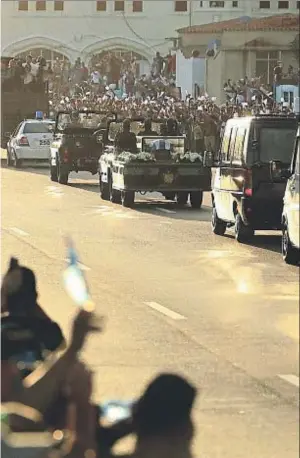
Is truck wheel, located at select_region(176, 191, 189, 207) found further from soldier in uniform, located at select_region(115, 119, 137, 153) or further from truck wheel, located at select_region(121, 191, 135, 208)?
soldier in uniform, located at select_region(115, 119, 137, 153)

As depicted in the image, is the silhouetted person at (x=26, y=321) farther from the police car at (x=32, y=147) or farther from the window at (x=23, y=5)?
the police car at (x=32, y=147)

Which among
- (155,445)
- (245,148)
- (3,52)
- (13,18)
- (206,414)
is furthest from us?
(245,148)

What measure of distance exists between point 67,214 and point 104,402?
2198mm

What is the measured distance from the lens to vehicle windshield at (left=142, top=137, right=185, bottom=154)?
6676 millimetres

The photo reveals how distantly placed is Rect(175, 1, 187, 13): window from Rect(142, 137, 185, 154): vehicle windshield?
3611mm

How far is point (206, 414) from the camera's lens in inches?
87.8

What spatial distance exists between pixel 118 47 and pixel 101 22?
259 millimetres

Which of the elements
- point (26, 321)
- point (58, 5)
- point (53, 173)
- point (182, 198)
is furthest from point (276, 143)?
point (182, 198)

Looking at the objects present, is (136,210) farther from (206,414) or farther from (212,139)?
(206,414)

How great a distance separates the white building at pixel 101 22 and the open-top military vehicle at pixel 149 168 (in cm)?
78

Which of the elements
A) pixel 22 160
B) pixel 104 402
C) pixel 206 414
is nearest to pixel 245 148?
pixel 206 414

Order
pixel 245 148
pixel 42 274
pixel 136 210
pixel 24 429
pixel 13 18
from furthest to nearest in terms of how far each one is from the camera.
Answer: pixel 136 210, pixel 42 274, pixel 245 148, pixel 13 18, pixel 24 429

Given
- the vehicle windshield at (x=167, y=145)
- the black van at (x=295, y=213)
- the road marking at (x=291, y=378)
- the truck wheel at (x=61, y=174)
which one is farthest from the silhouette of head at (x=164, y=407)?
the vehicle windshield at (x=167, y=145)

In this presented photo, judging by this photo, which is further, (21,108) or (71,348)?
(21,108)
